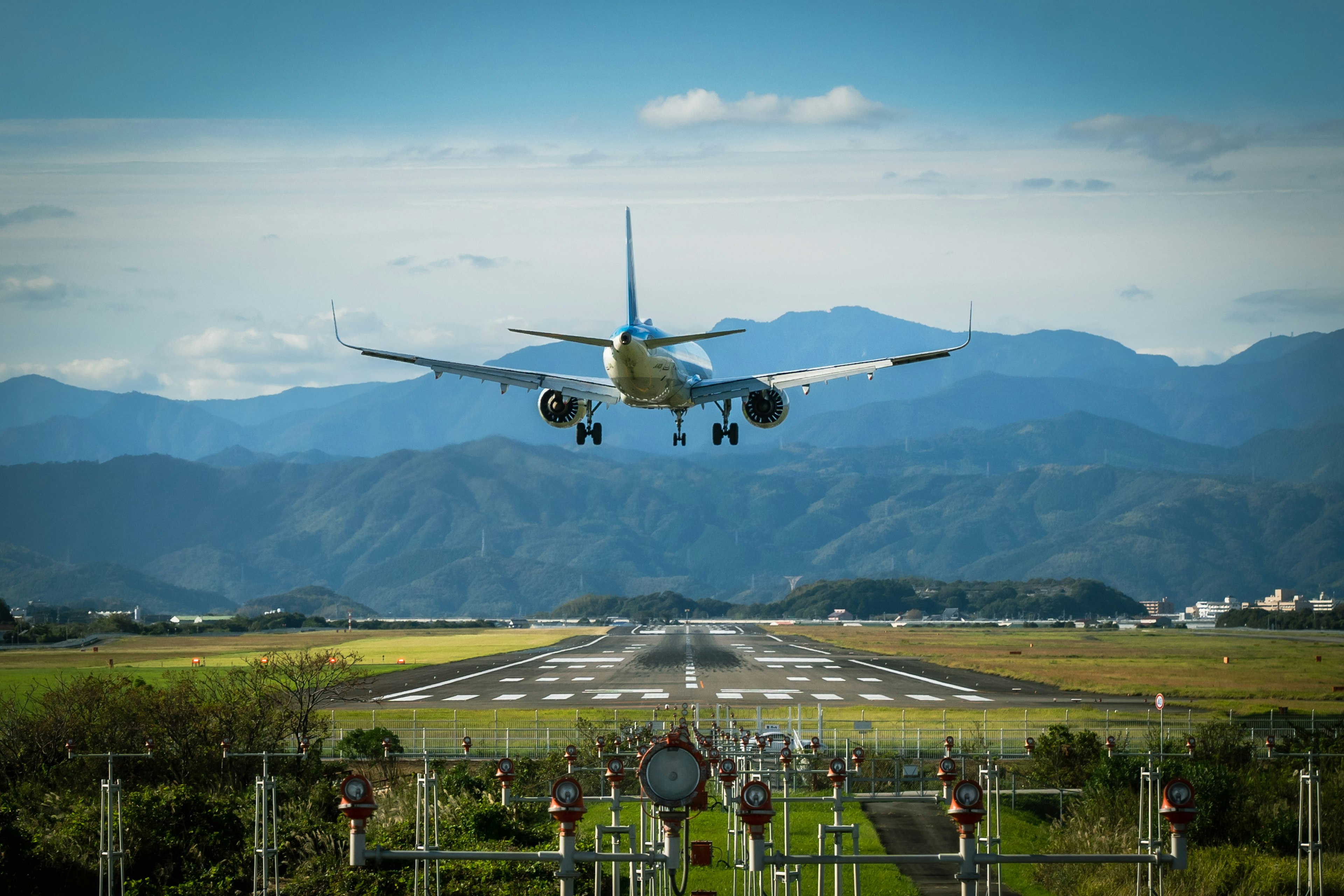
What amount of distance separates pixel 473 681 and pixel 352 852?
317ft

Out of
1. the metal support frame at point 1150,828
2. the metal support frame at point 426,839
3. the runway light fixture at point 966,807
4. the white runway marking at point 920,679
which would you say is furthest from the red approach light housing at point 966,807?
the white runway marking at point 920,679

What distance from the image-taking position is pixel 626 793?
48.2 metres

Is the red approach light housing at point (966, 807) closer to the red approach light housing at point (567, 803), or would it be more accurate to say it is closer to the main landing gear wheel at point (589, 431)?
the red approach light housing at point (567, 803)

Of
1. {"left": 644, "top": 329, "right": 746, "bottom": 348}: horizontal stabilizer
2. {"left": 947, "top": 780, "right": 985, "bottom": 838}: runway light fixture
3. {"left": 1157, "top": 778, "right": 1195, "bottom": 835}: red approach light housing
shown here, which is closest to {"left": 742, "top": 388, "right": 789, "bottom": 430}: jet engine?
{"left": 644, "top": 329, "right": 746, "bottom": 348}: horizontal stabilizer

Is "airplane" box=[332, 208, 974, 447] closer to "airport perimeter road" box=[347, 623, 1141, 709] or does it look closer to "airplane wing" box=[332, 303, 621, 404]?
"airplane wing" box=[332, 303, 621, 404]

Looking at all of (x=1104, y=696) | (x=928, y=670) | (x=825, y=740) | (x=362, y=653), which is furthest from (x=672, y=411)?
(x=362, y=653)

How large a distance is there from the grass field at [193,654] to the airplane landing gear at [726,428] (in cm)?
4410

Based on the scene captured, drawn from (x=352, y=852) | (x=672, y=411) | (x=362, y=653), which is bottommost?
(x=362, y=653)

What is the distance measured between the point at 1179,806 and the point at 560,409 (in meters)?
50.2

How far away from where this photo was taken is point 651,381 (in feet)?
180

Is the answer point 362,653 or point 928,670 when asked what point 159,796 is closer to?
point 928,670

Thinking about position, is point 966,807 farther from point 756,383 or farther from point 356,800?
point 756,383

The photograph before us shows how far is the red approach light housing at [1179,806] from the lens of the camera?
16.3m

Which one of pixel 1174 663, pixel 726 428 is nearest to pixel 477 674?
pixel 726 428
